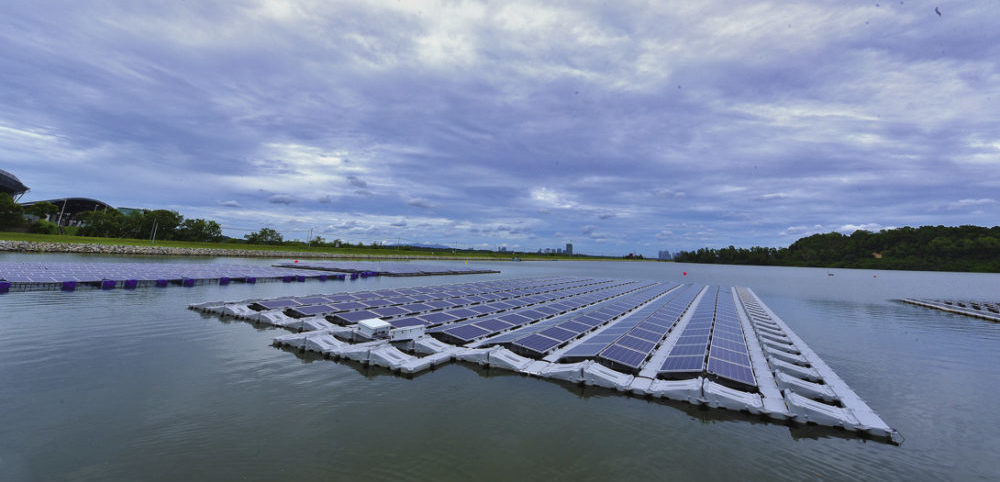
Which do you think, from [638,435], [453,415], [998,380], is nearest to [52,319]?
[453,415]

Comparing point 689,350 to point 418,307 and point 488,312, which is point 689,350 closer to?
point 488,312

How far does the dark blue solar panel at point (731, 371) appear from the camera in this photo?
65.5 ft

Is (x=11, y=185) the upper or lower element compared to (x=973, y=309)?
upper

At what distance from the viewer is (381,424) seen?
15383 mm

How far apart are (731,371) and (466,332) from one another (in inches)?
689

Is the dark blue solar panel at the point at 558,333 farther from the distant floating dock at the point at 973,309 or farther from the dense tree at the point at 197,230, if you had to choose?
the dense tree at the point at 197,230

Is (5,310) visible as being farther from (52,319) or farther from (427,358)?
(427,358)

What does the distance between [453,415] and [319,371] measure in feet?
31.3

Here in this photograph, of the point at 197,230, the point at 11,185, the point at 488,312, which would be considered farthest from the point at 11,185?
the point at 488,312

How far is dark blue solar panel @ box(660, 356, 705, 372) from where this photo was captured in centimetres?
2091

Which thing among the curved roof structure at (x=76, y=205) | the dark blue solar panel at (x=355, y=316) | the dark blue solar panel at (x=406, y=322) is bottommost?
the dark blue solar panel at (x=406, y=322)

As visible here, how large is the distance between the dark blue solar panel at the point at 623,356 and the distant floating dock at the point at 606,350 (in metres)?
0.07

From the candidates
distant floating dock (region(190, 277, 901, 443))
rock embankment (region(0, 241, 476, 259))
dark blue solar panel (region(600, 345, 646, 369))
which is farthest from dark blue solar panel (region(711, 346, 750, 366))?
rock embankment (region(0, 241, 476, 259))

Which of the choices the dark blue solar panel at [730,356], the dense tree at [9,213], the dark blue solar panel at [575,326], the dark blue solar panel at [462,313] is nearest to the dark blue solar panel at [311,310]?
the dark blue solar panel at [462,313]
